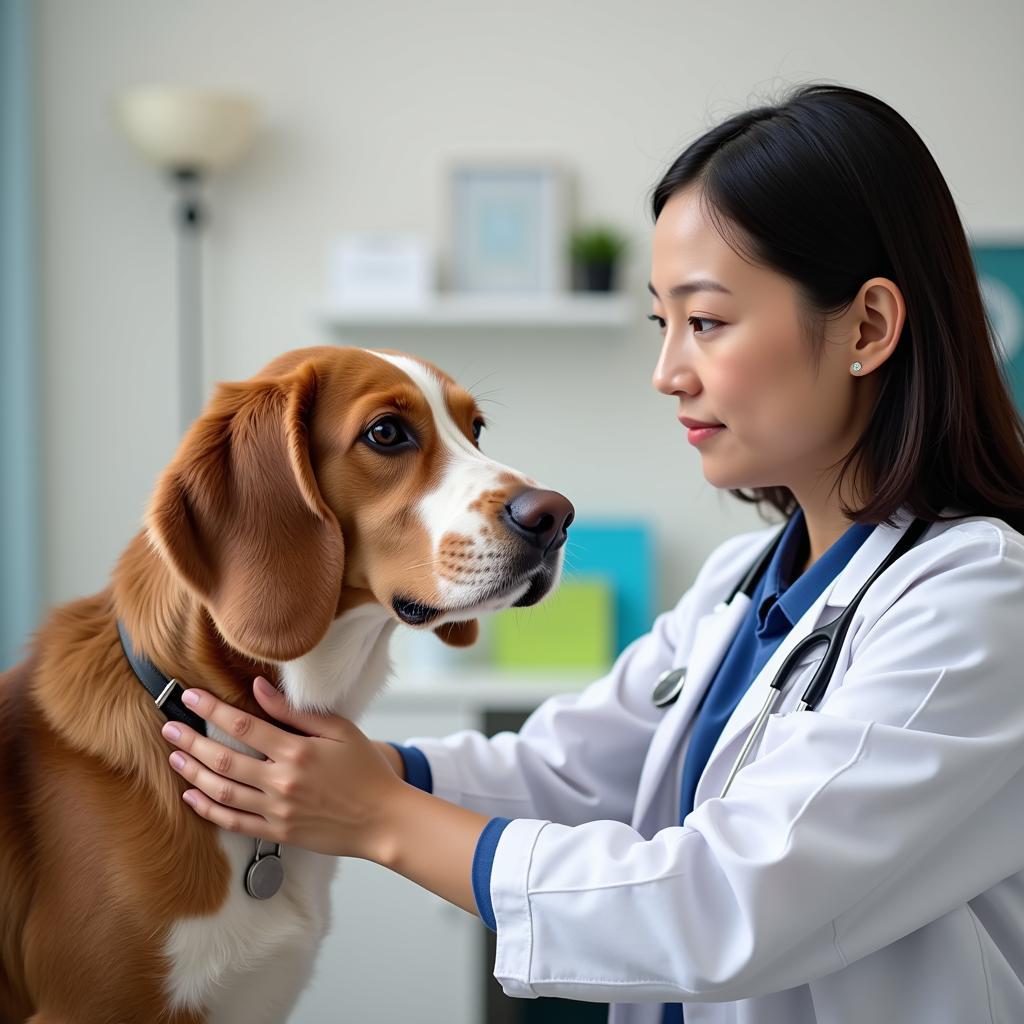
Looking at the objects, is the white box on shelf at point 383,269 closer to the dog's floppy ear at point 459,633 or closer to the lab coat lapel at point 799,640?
the dog's floppy ear at point 459,633

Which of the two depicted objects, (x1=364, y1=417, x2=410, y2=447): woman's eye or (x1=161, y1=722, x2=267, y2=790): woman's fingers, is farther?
(x1=364, y1=417, x2=410, y2=447): woman's eye

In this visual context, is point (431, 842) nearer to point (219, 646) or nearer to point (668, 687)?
point (219, 646)

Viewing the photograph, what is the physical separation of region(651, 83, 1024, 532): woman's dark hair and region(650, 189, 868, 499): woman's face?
23 mm

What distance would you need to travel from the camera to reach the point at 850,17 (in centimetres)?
311

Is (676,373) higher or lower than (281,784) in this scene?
higher

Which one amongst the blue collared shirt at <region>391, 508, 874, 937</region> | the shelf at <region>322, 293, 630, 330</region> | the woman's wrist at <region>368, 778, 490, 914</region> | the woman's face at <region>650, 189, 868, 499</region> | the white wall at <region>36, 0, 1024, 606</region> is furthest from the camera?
the white wall at <region>36, 0, 1024, 606</region>

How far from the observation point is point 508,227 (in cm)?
314

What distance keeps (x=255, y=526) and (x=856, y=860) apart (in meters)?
0.66

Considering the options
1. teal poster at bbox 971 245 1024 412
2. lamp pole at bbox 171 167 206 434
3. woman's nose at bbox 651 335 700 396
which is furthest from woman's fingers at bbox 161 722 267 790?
teal poster at bbox 971 245 1024 412

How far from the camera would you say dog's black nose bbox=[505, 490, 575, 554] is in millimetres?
1191

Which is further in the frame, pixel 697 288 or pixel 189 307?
pixel 189 307

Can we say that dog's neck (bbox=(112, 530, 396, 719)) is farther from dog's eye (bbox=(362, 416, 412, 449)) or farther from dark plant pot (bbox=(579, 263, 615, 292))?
dark plant pot (bbox=(579, 263, 615, 292))

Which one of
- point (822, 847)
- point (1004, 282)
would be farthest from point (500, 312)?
point (822, 847)

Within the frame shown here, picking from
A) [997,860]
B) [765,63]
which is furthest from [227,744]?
[765,63]
